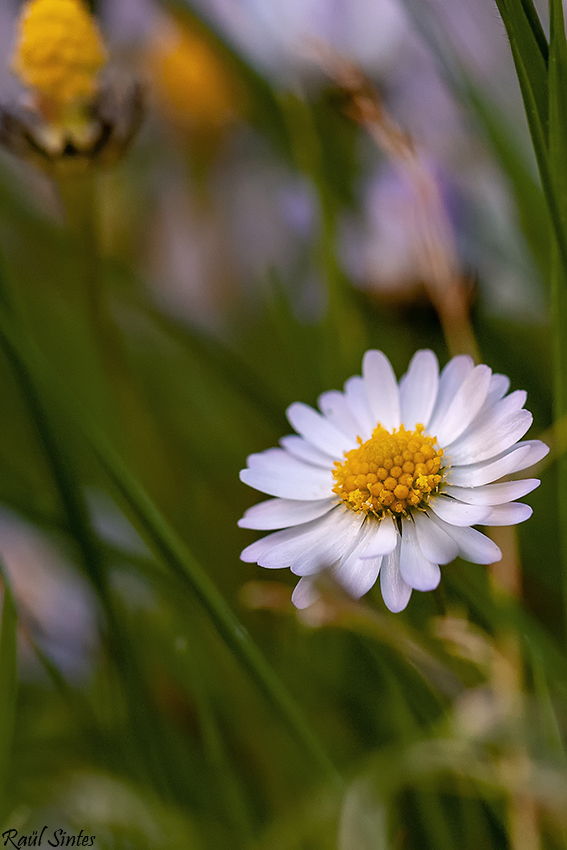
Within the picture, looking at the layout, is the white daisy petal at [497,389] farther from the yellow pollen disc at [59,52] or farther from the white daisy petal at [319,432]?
the yellow pollen disc at [59,52]

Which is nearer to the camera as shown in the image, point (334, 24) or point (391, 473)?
point (391, 473)

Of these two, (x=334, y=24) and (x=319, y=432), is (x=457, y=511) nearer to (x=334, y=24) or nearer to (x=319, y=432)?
(x=319, y=432)


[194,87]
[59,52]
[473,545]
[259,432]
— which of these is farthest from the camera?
[194,87]

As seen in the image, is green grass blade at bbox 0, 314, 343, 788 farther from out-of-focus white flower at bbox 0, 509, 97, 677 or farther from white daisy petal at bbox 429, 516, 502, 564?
out-of-focus white flower at bbox 0, 509, 97, 677

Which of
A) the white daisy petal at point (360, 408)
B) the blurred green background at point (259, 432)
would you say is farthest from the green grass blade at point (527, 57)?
the white daisy petal at point (360, 408)

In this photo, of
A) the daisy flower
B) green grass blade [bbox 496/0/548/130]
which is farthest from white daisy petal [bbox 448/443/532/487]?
green grass blade [bbox 496/0/548/130]

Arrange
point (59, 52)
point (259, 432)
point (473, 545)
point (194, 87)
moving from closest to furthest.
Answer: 1. point (473, 545)
2. point (59, 52)
3. point (259, 432)
4. point (194, 87)

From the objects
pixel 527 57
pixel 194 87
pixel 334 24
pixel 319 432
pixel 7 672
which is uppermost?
pixel 334 24

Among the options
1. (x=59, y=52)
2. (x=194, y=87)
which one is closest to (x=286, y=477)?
(x=59, y=52)
